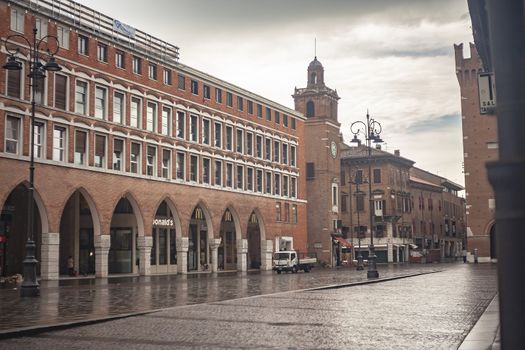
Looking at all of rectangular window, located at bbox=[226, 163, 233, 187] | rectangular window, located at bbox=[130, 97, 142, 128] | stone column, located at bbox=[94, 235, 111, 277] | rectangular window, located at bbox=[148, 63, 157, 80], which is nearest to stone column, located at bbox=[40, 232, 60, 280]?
stone column, located at bbox=[94, 235, 111, 277]

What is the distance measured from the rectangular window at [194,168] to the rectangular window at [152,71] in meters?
7.57

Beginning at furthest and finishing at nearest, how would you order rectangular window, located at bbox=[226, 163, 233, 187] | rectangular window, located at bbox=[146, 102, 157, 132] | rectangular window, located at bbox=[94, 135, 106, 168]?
1. rectangular window, located at bbox=[226, 163, 233, 187]
2. rectangular window, located at bbox=[146, 102, 157, 132]
3. rectangular window, located at bbox=[94, 135, 106, 168]

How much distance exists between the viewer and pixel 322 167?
3113 inches

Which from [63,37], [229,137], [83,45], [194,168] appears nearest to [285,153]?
[229,137]

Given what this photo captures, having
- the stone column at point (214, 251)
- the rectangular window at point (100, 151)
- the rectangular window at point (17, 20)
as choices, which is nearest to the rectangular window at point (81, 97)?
the rectangular window at point (100, 151)

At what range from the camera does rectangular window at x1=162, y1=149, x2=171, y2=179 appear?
Answer: 5272 centimetres

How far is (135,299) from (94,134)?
81.6 ft

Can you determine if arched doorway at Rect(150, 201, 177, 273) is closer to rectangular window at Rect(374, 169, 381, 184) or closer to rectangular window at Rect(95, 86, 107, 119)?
rectangular window at Rect(95, 86, 107, 119)

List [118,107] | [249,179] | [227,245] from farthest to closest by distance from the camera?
[227,245] → [249,179] → [118,107]

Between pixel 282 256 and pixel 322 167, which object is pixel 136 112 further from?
pixel 322 167

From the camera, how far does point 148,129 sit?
51.3 meters

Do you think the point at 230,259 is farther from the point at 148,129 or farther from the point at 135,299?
the point at 135,299

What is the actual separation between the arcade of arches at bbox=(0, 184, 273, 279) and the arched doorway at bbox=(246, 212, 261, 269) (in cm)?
15

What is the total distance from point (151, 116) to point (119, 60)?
5236 millimetres
